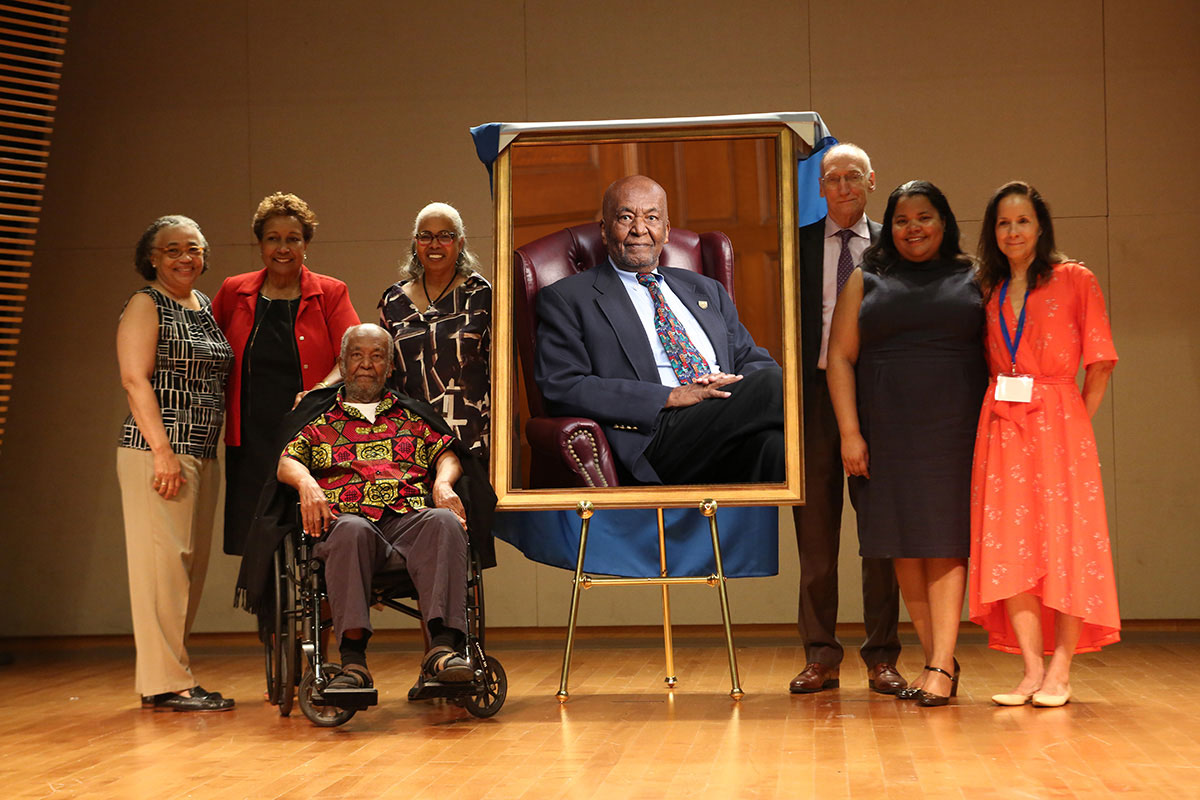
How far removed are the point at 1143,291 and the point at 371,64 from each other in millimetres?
4178

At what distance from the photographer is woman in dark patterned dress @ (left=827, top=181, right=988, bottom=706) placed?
4.01 meters

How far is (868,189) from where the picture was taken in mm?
4293

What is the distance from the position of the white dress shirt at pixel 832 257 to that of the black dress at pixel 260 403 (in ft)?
6.39

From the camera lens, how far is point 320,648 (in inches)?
152

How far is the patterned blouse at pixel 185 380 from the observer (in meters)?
4.44

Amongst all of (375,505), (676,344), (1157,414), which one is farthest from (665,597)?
(1157,414)

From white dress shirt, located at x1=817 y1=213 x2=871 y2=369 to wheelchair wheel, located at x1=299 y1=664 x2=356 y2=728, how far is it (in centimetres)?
197

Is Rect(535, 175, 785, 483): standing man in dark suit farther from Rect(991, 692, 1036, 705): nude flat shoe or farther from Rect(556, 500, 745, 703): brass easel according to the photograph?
Rect(991, 692, 1036, 705): nude flat shoe

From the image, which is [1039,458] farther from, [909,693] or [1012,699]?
[909,693]

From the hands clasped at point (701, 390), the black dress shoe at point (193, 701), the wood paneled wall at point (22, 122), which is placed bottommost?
the black dress shoe at point (193, 701)

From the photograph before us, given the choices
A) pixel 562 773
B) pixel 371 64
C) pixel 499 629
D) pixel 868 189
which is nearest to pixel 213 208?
pixel 371 64

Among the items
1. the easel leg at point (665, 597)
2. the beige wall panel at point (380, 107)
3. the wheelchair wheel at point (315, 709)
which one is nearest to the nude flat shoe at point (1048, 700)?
the easel leg at point (665, 597)

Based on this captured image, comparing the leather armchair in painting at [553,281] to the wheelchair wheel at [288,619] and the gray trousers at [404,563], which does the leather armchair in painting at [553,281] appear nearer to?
the gray trousers at [404,563]

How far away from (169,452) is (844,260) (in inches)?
97.3
